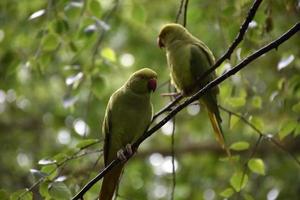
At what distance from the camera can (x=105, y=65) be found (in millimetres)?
3609

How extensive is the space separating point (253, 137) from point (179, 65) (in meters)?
2.85

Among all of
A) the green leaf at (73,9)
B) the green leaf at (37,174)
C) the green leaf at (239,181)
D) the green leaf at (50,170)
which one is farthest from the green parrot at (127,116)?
the green leaf at (73,9)

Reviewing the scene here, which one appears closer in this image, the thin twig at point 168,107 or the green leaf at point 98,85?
the thin twig at point 168,107

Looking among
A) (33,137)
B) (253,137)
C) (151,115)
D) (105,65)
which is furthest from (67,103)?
(33,137)

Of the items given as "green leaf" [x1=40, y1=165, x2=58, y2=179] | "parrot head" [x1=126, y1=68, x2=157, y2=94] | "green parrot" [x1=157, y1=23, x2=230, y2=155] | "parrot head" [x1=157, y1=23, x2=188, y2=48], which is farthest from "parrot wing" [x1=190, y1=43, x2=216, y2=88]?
"green leaf" [x1=40, y1=165, x2=58, y2=179]

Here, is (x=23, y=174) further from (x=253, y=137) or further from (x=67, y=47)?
(x=67, y=47)

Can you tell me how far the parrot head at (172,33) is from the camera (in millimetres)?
3150

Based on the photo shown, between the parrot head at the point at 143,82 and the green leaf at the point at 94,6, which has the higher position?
the green leaf at the point at 94,6

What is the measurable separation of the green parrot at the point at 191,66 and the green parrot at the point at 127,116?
177 millimetres

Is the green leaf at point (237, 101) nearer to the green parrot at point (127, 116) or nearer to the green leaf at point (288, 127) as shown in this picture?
the green leaf at point (288, 127)

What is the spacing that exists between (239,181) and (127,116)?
691 mm

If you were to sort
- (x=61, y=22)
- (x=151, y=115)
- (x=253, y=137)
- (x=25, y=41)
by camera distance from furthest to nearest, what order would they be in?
(x=253, y=137)
(x=25, y=41)
(x=61, y=22)
(x=151, y=115)

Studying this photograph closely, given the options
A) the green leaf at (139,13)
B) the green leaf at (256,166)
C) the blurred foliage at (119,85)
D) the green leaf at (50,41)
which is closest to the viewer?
the green leaf at (256,166)

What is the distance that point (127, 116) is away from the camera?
2.96 m
